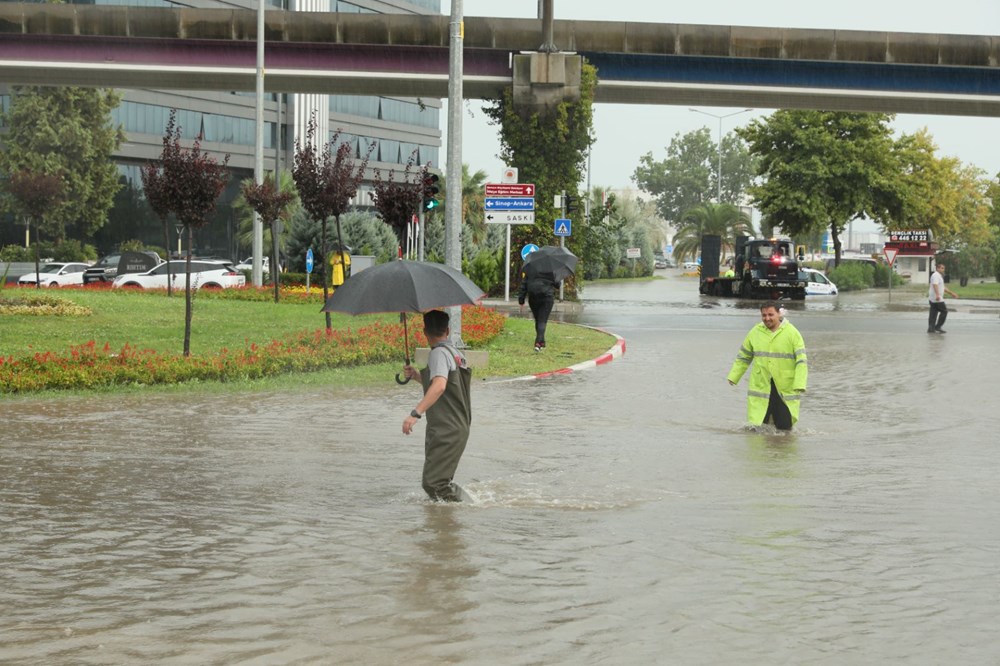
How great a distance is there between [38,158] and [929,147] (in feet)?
194

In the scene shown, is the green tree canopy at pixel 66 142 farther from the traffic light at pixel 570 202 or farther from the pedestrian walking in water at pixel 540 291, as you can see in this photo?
the pedestrian walking in water at pixel 540 291

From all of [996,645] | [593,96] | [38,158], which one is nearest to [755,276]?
[593,96]

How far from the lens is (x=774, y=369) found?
1368 centimetres

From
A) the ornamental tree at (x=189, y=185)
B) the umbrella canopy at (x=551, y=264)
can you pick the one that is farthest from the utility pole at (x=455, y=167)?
the ornamental tree at (x=189, y=185)

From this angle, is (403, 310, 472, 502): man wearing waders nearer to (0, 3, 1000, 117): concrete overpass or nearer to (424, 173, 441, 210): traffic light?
(424, 173, 441, 210): traffic light

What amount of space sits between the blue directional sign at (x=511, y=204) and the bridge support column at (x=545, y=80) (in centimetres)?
673

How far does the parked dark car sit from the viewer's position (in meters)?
48.8

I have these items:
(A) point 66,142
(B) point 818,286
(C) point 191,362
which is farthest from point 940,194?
(C) point 191,362

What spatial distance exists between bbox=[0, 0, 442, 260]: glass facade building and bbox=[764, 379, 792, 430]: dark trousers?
6665cm

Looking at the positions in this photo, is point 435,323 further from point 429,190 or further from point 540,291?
point 429,190

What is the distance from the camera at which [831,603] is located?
277 inches

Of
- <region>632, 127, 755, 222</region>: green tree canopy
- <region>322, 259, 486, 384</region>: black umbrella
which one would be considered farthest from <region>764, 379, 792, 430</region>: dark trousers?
<region>632, 127, 755, 222</region>: green tree canopy

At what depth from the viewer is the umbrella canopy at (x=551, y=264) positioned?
24250 millimetres

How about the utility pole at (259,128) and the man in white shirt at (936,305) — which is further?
the utility pole at (259,128)
